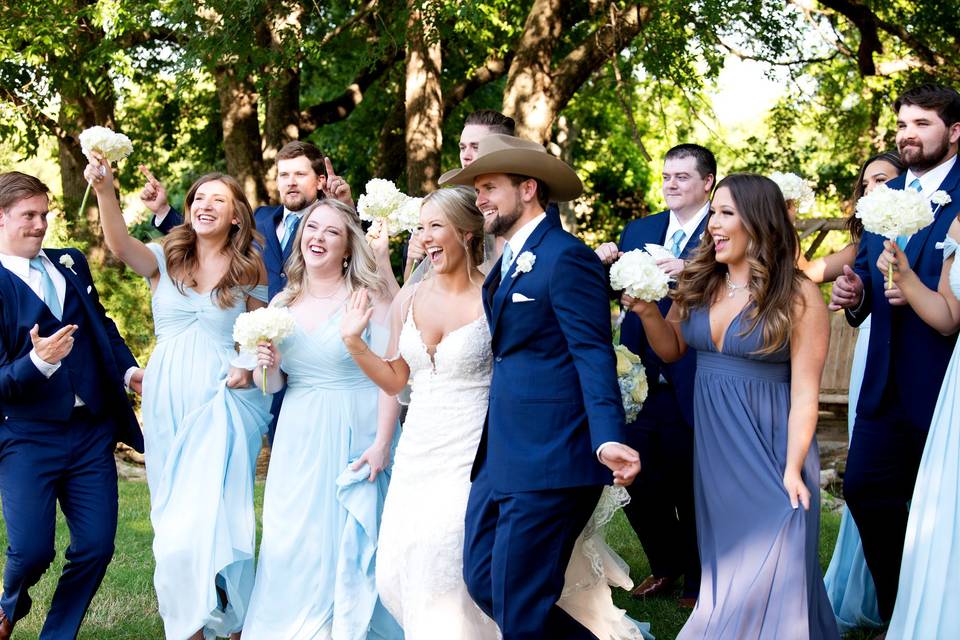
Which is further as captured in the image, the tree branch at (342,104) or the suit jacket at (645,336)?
the tree branch at (342,104)

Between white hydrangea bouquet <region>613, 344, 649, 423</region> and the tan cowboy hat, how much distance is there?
74cm

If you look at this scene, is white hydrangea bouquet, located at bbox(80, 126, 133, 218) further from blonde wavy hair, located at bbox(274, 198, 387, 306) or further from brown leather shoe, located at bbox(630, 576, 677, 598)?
brown leather shoe, located at bbox(630, 576, 677, 598)

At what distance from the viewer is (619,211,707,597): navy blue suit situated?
264 inches

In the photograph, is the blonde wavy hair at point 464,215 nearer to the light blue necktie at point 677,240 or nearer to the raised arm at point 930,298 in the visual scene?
the light blue necktie at point 677,240

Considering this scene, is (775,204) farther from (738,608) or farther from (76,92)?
(76,92)

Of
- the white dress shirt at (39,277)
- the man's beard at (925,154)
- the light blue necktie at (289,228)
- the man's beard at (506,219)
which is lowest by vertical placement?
the white dress shirt at (39,277)

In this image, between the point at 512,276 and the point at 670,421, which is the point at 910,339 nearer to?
the point at 670,421

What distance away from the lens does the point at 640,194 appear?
2856cm

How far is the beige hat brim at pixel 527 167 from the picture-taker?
4.61 meters

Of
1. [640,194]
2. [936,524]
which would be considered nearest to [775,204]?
[936,524]

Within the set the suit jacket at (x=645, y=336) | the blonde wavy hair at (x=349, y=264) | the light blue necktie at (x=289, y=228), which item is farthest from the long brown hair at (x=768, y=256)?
the light blue necktie at (x=289, y=228)

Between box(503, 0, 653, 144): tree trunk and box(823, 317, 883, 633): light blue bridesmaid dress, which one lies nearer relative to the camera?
box(823, 317, 883, 633): light blue bridesmaid dress

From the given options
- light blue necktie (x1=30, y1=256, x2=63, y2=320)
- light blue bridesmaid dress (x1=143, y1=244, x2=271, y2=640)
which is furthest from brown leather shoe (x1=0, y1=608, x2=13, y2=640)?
light blue necktie (x1=30, y1=256, x2=63, y2=320)

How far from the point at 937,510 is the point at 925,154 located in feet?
5.79
